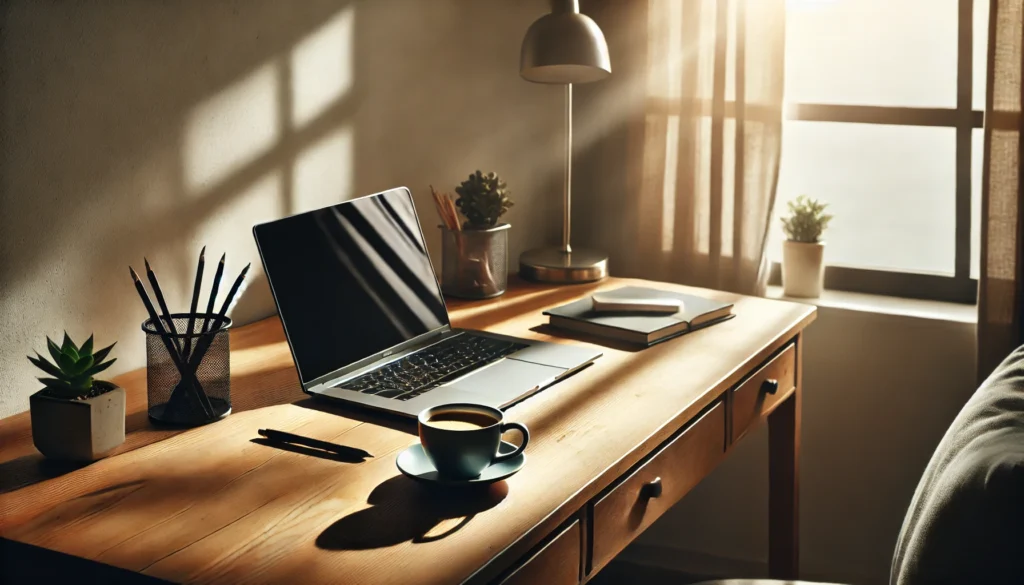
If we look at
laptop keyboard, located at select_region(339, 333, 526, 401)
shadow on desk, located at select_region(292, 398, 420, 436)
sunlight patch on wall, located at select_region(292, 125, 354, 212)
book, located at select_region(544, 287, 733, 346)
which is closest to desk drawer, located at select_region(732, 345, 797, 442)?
book, located at select_region(544, 287, 733, 346)

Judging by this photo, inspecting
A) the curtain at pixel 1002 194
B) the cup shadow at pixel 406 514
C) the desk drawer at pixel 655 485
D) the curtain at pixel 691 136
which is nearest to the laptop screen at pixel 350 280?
the cup shadow at pixel 406 514

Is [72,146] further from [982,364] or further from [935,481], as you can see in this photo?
[982,364]

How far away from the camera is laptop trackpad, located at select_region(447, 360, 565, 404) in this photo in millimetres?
1448

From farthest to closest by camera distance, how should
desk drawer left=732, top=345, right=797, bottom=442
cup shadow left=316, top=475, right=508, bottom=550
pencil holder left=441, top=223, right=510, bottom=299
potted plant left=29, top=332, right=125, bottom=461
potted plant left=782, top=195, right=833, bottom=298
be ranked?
potted plant left=782, top=195, right=833, bottom=298 → pencil holder left=441, top=223, right=510, bottom=299 → desk drawer left=732, top=345, right=797, bottom=442 → potted plant left=29, top=332, right=125, bottom=461 → cup shadow left=316, top=475, right=508, bottom=550

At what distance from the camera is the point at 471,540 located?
1.04 m

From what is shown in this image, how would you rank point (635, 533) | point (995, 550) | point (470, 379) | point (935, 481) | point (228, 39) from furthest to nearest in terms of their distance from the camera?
point (228, 39), point (470, 379), point (635, 533), point (935, 481), point (995, 550)

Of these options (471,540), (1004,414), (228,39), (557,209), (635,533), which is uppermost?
(228,39)

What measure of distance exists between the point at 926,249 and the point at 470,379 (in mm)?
1471

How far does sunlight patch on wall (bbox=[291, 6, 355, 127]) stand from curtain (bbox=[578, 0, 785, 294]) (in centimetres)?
82

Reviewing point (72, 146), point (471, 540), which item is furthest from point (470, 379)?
point (72, 146)

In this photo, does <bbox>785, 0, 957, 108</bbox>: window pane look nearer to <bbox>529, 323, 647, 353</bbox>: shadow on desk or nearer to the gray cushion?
<bbox>529, 323, 647, 353</bbox>: shadow on desk

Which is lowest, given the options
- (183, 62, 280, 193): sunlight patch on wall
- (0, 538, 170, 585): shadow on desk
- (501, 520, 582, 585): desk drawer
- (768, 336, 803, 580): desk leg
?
(768, 336, 803, 580): desk leg

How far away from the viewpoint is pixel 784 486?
2.10 metres

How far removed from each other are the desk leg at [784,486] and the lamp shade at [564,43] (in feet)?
2.45
